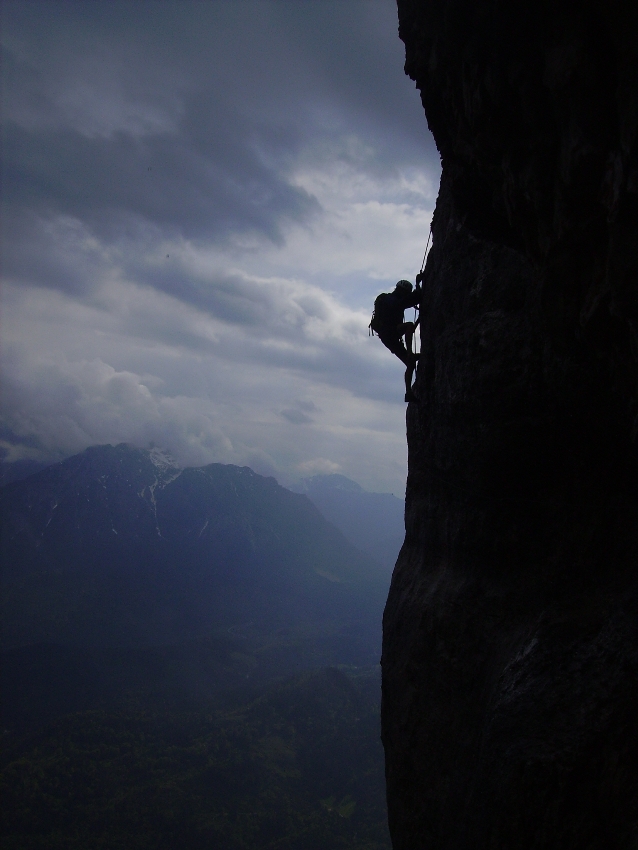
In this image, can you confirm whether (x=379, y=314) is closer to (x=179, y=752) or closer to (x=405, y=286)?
(x=405, y=286)

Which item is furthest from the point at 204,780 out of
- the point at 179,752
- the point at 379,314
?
the point at 379,314

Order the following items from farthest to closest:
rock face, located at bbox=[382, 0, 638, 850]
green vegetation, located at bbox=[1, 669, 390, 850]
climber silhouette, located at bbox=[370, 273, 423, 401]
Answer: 1. green vegetation, located at bbox=[1, 669, 390, 850]
2. climber silhouette, located at bbox=[370, 273, 423, 401]
3. rock face, located at bbox=[382, 0, 638, 850]

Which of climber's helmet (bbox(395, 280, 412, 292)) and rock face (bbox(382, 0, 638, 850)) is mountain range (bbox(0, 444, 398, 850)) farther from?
climber's helmet (bbox(395, 280, 412, 292))

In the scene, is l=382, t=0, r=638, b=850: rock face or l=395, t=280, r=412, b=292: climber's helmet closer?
l=382, t=0, r=638, b=850: rock face

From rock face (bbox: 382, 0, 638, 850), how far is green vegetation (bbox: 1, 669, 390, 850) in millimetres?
100256

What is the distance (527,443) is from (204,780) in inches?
5087

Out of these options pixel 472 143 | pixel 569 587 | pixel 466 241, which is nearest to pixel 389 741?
pixel 569 587

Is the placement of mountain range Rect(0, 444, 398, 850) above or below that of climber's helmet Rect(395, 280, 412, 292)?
below

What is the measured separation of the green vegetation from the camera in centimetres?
8506

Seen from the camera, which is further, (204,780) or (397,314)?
(204,780)

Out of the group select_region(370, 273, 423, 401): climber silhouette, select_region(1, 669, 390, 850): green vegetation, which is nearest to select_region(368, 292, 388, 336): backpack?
select_region(370, 273, 423, 401): climber silhouette

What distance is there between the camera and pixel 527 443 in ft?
28.5

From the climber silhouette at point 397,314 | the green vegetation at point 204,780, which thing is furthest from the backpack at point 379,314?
the green vegetation at point 204,780

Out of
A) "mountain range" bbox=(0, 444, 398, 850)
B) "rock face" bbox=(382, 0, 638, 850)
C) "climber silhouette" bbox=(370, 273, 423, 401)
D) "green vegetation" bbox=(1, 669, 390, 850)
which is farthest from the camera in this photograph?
"mountain range" bbox=(0, 444, 398, 850)
